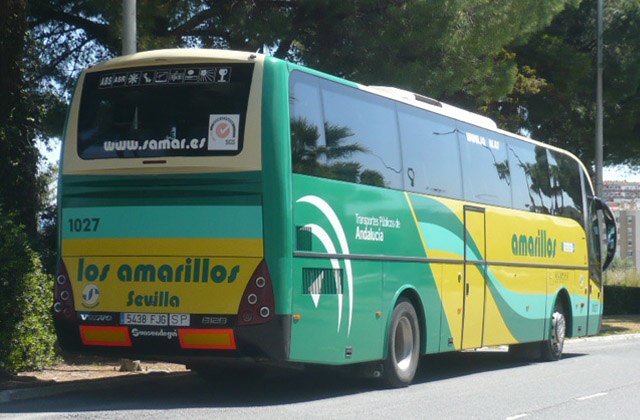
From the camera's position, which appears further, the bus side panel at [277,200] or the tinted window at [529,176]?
the tinted window at [529,176]

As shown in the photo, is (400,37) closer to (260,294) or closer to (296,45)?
(296,45)

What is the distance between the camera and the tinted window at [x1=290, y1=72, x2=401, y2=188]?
37.6 ft

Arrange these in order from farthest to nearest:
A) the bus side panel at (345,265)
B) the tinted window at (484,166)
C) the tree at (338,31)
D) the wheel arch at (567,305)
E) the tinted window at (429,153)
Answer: the wheel arch at (567,305) → the tree at (338,31) → the tinted window at (484,166) → the tinted window at (429,153) → the bus side panel at (345,265)

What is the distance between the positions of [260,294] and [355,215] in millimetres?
1904

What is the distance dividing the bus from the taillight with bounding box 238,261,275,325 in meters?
0.01

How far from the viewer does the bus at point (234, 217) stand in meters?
10.9

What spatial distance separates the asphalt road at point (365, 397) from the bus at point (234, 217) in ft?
1.66

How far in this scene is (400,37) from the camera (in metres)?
18.6

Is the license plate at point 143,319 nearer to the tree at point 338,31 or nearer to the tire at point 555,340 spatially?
the tree at point 338,31

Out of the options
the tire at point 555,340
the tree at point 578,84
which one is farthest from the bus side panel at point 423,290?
the tree at point 578,84

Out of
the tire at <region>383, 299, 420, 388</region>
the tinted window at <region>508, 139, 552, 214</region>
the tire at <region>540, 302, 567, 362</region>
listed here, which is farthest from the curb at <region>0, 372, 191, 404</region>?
the tire at <region>540, 302, 567, 362</region>

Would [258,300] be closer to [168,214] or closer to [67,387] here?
[168,214]

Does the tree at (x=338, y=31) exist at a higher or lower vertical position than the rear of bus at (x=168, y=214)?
higher

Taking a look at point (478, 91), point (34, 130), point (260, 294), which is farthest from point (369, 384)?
point (478, 91)
